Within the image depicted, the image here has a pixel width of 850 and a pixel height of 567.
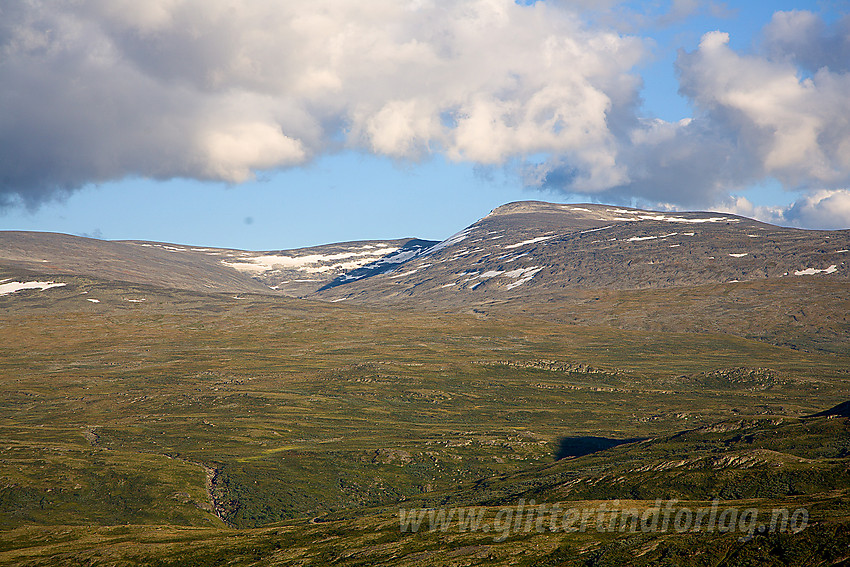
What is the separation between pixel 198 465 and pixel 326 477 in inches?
1096

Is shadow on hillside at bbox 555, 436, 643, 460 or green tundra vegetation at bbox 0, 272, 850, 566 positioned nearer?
green tundra vegetation at bbox 0, 272, 850, 566

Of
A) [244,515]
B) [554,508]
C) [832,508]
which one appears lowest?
[244,515]

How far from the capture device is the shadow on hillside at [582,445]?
540 feet

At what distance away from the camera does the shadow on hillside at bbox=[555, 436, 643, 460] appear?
540ft

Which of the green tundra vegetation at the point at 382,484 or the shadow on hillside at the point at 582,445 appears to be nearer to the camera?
the green tundra vegetation at the point at 382,484

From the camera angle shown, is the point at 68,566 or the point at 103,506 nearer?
the point at 68,566

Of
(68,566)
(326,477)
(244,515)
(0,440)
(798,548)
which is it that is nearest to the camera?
(798,548)

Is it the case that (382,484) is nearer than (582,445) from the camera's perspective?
Yes

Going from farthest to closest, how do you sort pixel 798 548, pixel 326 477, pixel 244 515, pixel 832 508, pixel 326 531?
1. pixel 326 477
2. pixel 244 515
3. pixel 326 531
4. pixel 832 508
5. pixel 798 548

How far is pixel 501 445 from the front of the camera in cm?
16812

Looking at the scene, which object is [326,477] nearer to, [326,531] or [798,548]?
[326,531]

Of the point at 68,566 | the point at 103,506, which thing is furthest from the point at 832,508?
the point at 103,506

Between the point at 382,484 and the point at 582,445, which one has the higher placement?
the point at 582,445

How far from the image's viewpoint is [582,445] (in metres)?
171
